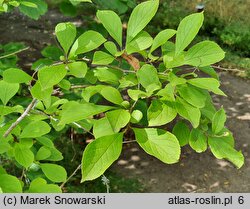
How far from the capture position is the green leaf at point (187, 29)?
100 centimetres

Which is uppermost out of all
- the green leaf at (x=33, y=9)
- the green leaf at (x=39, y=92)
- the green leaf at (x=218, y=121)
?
the green leaf at (x=39, y=92)

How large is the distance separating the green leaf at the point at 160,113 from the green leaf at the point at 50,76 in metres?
0.22

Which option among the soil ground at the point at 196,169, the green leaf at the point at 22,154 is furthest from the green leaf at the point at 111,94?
the soil ground at the point at 196,169

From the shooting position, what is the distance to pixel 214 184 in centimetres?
513

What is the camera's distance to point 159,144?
89 centimetres

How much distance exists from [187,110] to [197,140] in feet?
0.46

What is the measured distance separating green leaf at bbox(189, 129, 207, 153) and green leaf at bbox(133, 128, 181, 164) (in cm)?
18

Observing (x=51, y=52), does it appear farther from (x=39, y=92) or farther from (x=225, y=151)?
(x=225, y=151)

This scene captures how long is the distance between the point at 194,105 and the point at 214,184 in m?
4.39

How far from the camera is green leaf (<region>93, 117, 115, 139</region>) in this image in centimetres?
88

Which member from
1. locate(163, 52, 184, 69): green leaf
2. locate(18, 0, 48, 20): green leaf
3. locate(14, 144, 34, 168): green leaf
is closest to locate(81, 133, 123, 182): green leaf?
locate(163, 52, 184, 69): green leaf

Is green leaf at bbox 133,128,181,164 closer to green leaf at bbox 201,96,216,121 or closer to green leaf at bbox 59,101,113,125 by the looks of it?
green leaf at bbox 59,101,113,125

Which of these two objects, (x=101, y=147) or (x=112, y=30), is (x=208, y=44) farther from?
(x=101, y=147)

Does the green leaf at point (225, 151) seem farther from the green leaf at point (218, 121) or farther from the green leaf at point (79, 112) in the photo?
the green leaf at point (79, 112)
